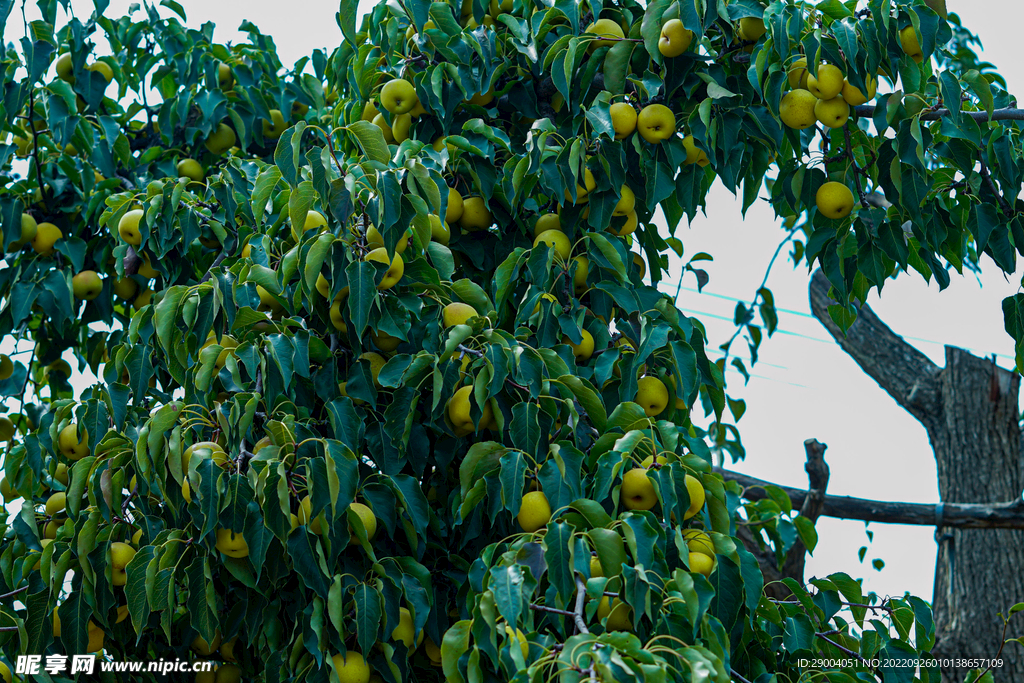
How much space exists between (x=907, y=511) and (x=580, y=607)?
2.53 m

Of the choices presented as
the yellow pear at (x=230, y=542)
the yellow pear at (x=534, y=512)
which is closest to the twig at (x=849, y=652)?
the yellow pear at (x=534, y=512)

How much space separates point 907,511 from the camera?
10.7 feet

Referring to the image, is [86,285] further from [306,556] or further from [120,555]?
[306,556]

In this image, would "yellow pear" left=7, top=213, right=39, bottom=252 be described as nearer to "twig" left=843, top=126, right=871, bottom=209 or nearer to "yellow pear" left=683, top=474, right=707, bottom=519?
"yellow pear" left=683, top=474, right=707, bottom=519

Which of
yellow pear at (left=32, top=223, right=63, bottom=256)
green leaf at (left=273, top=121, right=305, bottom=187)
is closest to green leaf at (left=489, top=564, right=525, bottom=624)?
green leaf at (left=273, top=121, right=305, bottom=187)

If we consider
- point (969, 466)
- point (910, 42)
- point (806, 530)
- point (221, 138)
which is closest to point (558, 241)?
point (910, 42)

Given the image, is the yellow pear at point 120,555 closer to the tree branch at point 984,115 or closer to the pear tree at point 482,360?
the pear tree at point 482,360

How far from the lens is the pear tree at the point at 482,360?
128 cm

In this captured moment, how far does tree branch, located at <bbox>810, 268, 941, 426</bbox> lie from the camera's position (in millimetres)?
4384

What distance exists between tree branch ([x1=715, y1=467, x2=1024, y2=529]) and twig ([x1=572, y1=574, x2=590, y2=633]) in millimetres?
1914

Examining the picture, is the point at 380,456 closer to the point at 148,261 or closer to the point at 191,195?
the point at 191,195

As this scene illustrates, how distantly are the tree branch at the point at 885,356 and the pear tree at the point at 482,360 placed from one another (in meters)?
2.49

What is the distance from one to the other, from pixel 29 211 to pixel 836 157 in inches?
76.7

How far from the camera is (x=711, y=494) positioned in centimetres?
139
